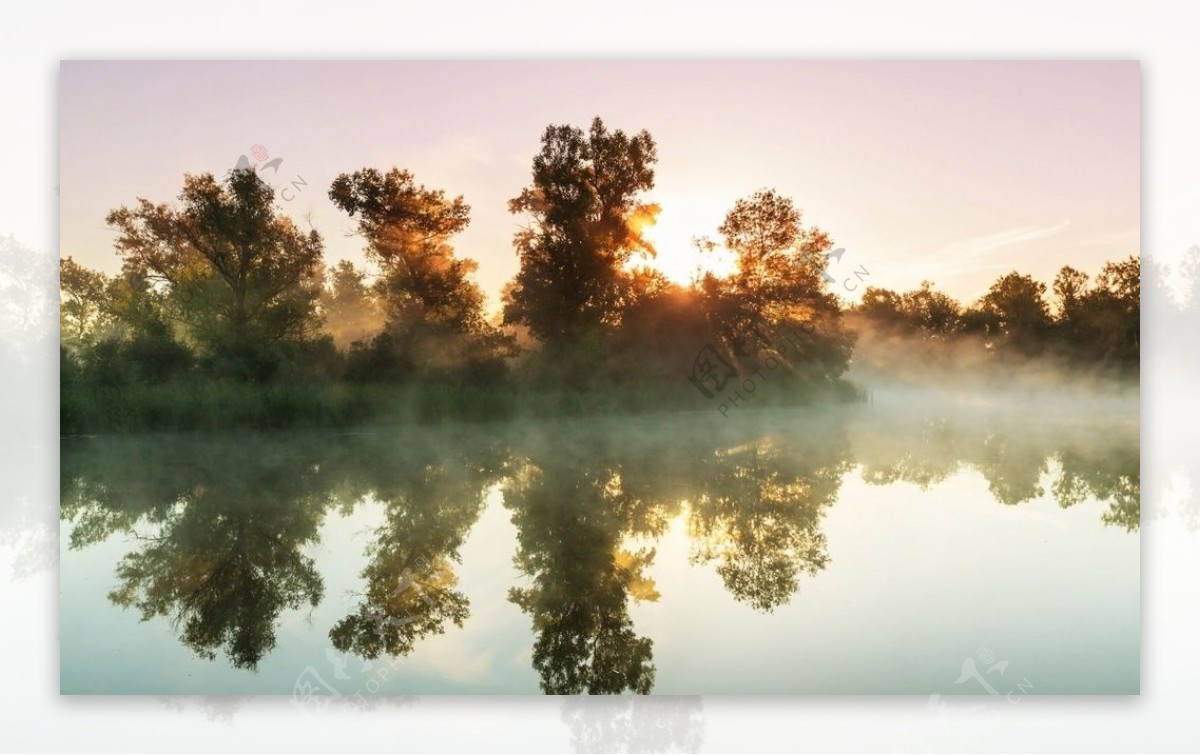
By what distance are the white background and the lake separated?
0.18 meters

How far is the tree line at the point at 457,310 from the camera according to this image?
4.52 metres

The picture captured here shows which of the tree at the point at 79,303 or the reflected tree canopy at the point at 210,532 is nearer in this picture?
the reflected tree canopy at the point at 210,532

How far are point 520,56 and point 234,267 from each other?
201 cm

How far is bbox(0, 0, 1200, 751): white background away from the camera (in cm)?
402

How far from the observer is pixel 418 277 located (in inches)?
193

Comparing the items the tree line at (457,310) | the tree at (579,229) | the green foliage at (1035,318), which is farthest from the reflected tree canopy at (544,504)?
the tree at (579,229)

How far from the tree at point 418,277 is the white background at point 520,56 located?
757mm

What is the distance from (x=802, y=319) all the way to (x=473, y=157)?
2.05 meters

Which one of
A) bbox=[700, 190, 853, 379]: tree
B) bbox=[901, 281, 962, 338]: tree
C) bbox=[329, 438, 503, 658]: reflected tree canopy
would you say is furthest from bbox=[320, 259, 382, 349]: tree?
bbox=[901, 281, 962, 338]: tree

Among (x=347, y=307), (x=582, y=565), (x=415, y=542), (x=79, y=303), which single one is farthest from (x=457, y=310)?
(x=79, y=303)

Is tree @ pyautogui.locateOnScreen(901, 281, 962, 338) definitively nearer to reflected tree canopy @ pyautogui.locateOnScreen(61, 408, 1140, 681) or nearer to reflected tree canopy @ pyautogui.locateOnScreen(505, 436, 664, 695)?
reflected tree canopy @ pyautogui.locateOnScreen(61, 408, 1140, 681)

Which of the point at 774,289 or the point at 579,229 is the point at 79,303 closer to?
the point at 579,229

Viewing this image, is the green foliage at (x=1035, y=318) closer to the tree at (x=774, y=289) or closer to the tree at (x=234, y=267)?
the tree at (x=774, y=289)

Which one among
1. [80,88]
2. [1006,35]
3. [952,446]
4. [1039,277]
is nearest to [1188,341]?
[1039,277]
